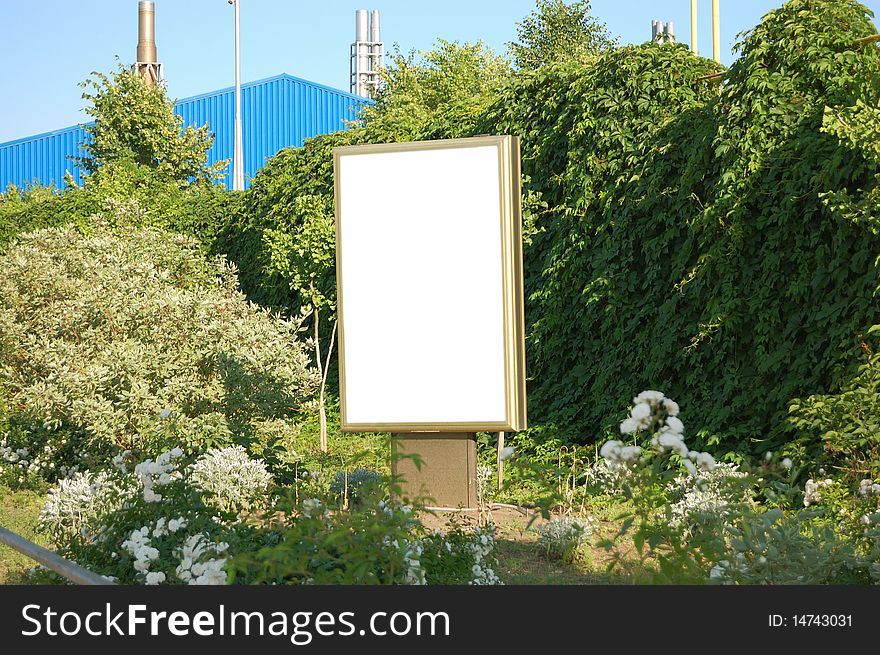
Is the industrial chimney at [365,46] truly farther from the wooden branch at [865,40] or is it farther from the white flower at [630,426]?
the white flower at [630,426]

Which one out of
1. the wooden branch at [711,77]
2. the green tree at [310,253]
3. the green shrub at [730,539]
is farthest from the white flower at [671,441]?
the green tree at [310,253]

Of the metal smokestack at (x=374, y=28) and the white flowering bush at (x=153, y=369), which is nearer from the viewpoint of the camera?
the white flowering bush at (x=153, y=369)

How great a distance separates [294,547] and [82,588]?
27.5 inches

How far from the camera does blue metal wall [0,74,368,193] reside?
27.0 meters

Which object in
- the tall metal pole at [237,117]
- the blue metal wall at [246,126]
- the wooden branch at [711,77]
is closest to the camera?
the wooden branch at [711,77]

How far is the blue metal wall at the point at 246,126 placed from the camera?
2703cm

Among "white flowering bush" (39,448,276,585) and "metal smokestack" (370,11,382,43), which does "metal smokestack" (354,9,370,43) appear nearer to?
"metal smokestack" (370,11,382,43)

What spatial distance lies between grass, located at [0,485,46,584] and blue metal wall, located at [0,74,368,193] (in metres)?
20.9

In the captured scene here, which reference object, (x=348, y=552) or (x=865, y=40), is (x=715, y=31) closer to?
(x=865, y=40)

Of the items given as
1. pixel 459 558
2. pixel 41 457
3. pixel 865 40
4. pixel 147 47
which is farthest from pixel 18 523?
pixel 147 47

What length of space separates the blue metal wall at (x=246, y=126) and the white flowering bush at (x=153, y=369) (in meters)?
20.0

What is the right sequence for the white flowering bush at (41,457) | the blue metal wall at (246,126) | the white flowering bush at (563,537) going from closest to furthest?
1. the white flowering bush at (563,537)
2. the white flowering bush at (41,457)
3. the blue metal wall at (246,126)

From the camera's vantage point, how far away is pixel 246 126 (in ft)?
89.6

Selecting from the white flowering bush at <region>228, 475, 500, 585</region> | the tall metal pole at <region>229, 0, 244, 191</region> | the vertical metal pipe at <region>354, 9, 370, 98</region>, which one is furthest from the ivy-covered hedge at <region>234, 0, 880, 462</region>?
the vertical metal pipe at <region>354, 9, 370, 98</region>
